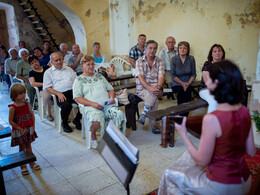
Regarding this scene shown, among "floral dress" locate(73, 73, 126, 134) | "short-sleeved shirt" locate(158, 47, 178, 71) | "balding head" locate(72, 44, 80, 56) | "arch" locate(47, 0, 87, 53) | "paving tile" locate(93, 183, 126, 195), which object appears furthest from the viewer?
"arch" locate(47, 0, 87, 53)

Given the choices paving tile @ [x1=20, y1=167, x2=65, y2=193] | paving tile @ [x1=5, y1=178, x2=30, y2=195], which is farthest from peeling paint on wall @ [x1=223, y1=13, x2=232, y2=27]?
paving tile @ [x1=5, y1=178, x2=30, y2=195]

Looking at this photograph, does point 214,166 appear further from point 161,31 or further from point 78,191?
point 161,31

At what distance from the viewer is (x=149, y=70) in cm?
358

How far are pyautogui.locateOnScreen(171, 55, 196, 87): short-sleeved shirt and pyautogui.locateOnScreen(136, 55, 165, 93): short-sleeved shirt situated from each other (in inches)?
23.2

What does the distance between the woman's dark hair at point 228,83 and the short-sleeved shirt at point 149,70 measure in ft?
7.78

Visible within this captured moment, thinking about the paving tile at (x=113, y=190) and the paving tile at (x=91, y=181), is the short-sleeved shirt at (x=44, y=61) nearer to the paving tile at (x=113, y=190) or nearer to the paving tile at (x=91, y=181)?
the paving tile at (x=91, y=181)

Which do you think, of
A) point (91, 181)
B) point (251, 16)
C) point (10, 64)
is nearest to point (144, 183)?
point (91, 181)

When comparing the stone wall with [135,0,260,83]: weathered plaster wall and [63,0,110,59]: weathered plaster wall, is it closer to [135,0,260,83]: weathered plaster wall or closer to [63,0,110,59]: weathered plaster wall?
[63,0,110,59]: weathered plaster wall

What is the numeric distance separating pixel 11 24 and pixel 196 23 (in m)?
6.41

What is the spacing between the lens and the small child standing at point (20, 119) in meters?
2.27

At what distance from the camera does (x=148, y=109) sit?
11.3ft

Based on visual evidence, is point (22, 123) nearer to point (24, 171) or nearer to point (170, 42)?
point (24, 171)

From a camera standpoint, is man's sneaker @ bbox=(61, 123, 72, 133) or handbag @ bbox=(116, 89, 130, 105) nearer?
handbag @ bbox=(116, 89, 130, 105)

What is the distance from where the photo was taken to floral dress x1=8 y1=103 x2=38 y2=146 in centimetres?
234
